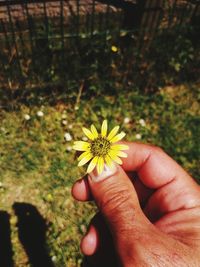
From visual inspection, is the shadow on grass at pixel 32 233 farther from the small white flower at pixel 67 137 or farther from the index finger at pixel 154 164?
the index finger at pixel 154 164

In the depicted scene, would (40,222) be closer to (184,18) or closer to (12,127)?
(12,127)

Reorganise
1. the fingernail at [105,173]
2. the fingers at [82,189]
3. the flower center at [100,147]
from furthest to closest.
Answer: the fingers at [82,189], the flower center at [100,147], the fingernail at [105,173]

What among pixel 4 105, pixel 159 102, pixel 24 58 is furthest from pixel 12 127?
pixel 159 102

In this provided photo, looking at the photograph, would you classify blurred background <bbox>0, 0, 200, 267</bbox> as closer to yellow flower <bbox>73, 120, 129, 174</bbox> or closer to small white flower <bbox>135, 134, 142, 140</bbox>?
small white flower <bbox>135, 134, 142, 140</bbox>

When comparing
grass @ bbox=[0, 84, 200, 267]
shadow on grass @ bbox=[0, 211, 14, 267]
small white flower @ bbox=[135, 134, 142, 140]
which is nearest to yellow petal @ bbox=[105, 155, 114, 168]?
grass @ bbox=[0, 84, 200, 267]

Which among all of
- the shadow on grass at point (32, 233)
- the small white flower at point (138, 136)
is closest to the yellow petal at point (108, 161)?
the shadow on grass at point (32, 233)

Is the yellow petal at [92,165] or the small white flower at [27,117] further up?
the yellow petal at [92,165]

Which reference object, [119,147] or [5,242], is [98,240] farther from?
[5,242]
